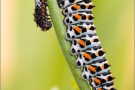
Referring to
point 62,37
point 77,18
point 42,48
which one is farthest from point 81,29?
point 42,48

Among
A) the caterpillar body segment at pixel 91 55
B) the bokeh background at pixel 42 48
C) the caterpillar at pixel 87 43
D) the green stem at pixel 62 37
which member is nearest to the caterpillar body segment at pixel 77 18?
the caterpillar at pixel 87 43

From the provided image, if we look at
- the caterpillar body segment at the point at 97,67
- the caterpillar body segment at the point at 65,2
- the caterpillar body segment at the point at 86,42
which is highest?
the caterpillar body segment at the point at 65,2

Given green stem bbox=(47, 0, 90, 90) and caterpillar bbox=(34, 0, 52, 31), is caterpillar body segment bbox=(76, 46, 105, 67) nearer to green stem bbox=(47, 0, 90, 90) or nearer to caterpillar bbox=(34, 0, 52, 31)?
caterpillar bbox=(34, 0, 52, 31)

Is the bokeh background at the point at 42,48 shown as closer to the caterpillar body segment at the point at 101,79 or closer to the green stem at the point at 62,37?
the caterpillar body segment at the point at 101,79

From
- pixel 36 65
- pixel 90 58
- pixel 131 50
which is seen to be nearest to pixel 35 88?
pixel 36 65

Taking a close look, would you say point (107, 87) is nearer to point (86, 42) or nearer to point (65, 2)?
point (86, 42)

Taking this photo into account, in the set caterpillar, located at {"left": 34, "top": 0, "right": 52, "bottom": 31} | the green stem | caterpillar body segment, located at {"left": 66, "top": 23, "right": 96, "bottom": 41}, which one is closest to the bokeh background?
caterpillar body segment, located at {"left": 66, "top": 23, "right": 96, "bottom": 41}

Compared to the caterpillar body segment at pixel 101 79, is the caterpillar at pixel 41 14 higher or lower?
higher

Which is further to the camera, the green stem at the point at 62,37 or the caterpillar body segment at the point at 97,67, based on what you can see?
the caterpillar body segment at the point at 97,67
